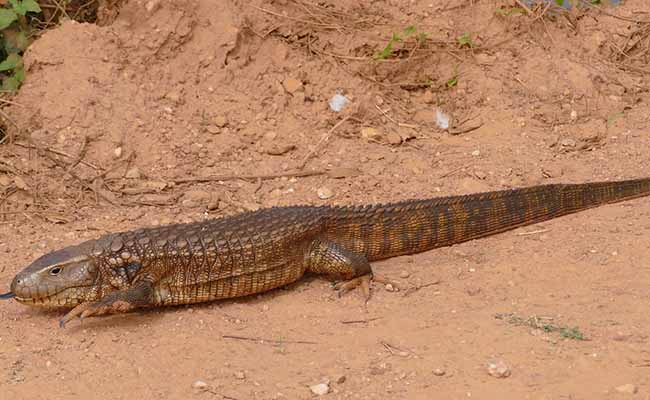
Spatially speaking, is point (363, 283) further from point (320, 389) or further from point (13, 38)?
point (13, 38)

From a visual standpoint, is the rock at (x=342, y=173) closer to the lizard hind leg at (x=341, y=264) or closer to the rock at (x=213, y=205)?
the rock at (x=213, y=205)

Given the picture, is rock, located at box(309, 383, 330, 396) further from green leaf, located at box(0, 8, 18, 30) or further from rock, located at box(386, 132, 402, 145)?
green leaf, located at box(0, 8, 18, 30)

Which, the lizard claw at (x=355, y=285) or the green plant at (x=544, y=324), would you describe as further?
the lizard claw at (x=355, y=285)

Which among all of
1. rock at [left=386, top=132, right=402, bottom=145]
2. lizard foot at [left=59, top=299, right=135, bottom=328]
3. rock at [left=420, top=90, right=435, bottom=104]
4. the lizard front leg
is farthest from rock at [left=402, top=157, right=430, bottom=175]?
Answer: lizard foot at [left=59, top=299, right=135, bottom=328]

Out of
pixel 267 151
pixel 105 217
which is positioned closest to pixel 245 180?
pixel 267 151

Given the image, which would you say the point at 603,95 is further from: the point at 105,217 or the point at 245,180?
the point at 105,217

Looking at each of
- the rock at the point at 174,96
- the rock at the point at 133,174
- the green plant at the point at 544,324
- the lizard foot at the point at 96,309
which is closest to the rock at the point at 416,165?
the rock at the point at 174,96

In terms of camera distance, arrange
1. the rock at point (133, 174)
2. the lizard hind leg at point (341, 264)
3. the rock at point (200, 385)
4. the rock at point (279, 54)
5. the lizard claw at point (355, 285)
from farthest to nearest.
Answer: the rock at point (279, 54) < the rock at point (133, 174) < the lizard hind leg at point (341, 264) < the lizard claw at point (355, 285) < the rock at point (200, 385)
